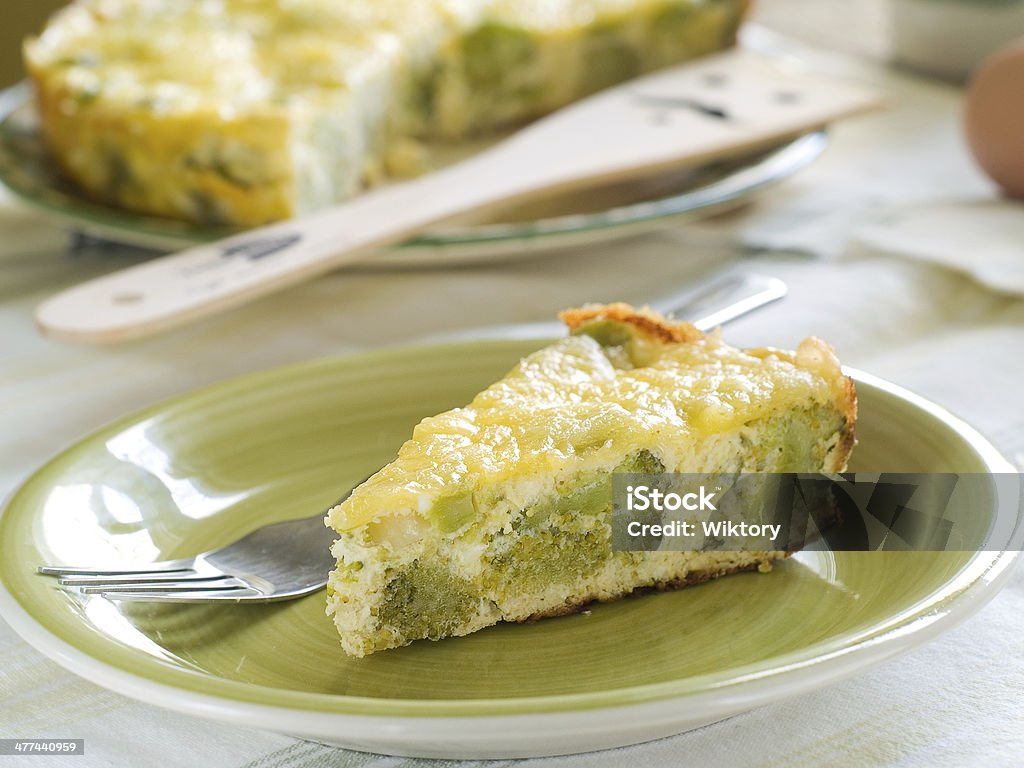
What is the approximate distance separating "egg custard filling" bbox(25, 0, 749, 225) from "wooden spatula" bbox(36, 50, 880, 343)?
0.20 m

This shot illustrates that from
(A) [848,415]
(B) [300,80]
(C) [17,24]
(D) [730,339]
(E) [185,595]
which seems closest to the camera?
(E) [185,595]

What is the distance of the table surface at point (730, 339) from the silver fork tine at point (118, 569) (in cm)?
11

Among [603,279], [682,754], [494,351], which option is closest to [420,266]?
[603,279]

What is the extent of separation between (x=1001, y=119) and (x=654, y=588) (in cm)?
146

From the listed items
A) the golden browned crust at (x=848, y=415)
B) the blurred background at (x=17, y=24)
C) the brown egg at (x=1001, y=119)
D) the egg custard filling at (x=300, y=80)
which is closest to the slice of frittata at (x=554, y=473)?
the golden browned crust at (x=848, y=415)

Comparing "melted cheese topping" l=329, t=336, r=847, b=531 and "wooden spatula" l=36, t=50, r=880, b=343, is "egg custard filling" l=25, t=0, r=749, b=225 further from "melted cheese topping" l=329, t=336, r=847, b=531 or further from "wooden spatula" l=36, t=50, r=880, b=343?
"melted cheese topping" l=329, t=336, r=847, b=531

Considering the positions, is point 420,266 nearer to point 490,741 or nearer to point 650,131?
point 650,131

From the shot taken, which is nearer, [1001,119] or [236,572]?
[236,572]

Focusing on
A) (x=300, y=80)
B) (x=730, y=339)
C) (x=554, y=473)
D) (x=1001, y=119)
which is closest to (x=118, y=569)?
(x=554, y=473)

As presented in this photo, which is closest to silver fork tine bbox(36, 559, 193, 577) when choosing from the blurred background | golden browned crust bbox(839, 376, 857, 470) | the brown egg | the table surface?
the table surface

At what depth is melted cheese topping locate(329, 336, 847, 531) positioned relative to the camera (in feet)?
3.57

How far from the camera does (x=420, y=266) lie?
2070mm

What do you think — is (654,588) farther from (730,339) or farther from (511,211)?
(511,211)

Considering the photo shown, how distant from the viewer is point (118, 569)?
3.63ft
